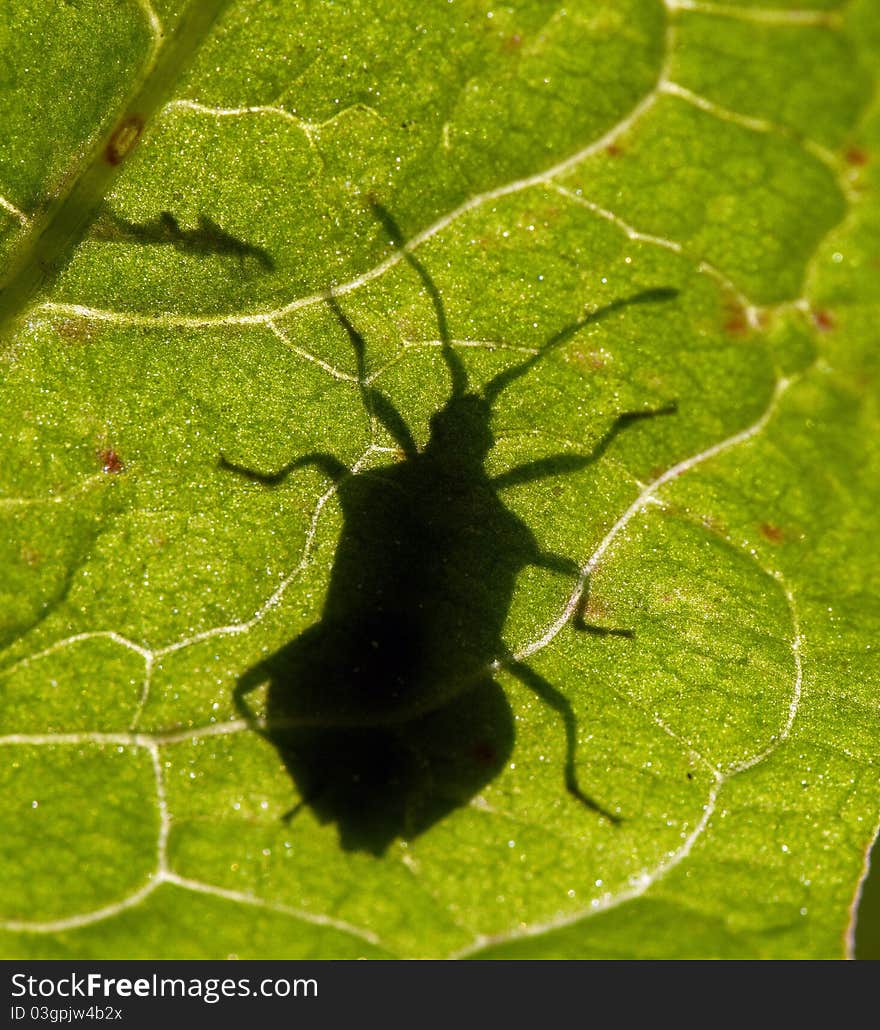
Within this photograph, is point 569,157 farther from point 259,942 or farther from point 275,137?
point 259,942

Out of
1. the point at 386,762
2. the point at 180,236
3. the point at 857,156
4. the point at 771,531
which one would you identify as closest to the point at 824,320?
the point at 857,156

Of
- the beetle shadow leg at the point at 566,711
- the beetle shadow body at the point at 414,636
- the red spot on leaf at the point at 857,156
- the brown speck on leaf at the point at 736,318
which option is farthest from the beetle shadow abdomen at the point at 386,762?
the red spot on leaf at the point at 857,156

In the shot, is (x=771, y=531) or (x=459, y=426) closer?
(x=771, y=531)

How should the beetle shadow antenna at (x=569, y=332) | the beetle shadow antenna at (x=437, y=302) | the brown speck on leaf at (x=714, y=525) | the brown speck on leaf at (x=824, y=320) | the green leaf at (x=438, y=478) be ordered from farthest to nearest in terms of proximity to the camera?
1. the brown speck on leaf at (x=714, y=525)
2. the beetle shadow antenna at (x=569, y=332)
3. the beetle shadow antenna at (x=437, y=302)
4. the brown speck on leaf at (x=824, y=320)
5. the green leaf at (x=438, y=478)

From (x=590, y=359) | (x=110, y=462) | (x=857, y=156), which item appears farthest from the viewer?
(x=590, y=359)

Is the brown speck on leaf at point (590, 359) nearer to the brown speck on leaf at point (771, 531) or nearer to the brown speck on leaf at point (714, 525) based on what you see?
the brown speck on leaf at point (714, 525)

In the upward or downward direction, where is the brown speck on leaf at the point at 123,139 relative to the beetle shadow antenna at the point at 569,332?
upward

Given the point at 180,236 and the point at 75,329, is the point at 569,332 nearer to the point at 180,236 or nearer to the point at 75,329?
the point at 180,236
